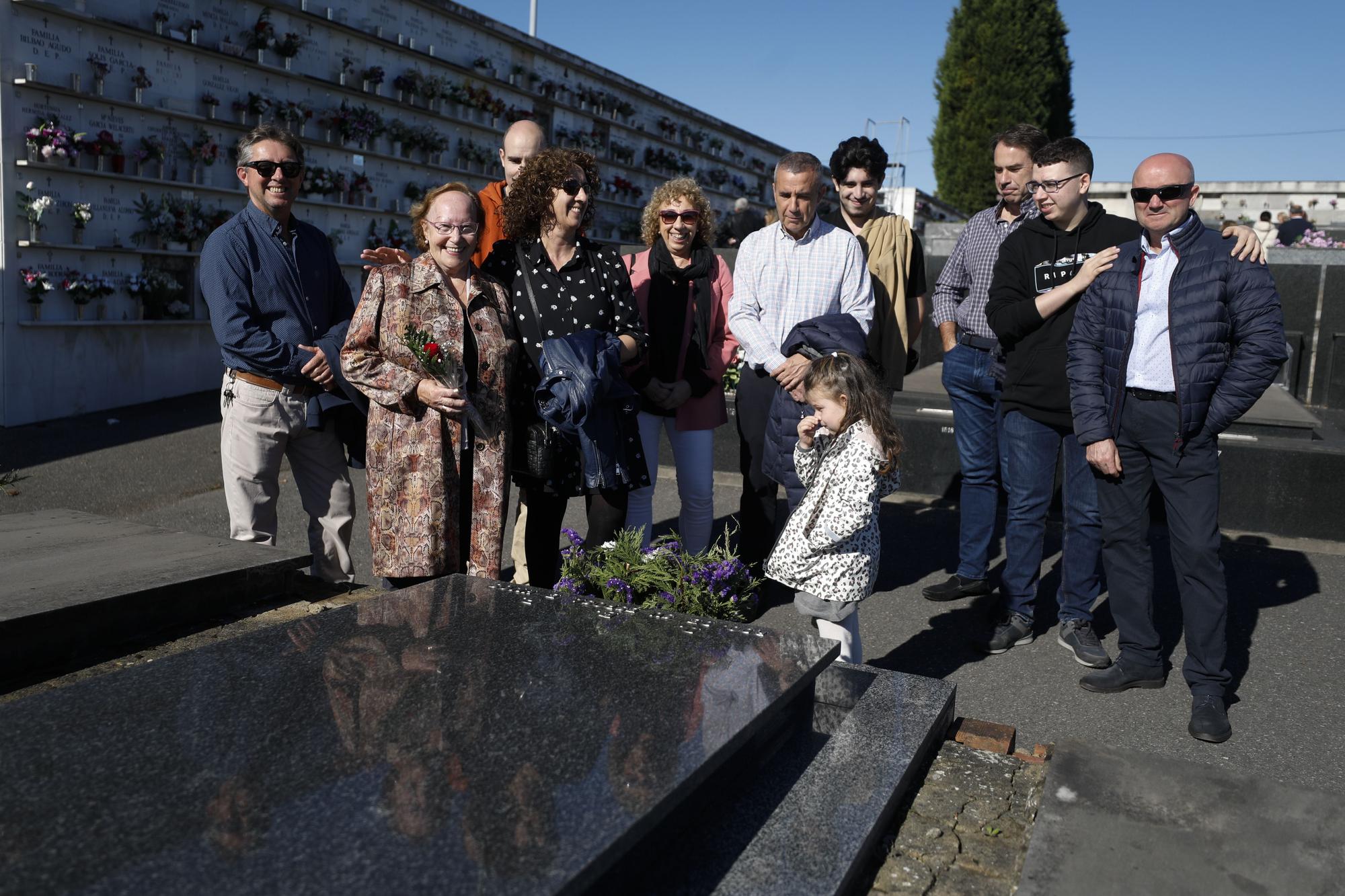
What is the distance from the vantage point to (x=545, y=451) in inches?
153

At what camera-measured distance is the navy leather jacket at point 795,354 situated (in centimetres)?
427

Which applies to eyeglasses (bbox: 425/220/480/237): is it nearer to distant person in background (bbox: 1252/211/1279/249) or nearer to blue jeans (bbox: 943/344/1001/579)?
blue jeans (bbox: 943/344/1001/579)

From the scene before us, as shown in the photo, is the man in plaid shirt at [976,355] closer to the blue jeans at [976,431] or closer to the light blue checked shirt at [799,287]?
the blue jeans at [976,431]

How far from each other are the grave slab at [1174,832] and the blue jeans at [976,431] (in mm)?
2404

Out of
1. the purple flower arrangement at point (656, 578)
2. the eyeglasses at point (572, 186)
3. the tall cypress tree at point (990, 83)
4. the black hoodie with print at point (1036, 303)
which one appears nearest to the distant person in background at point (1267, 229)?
the tall cypress tree at point (990, 83)

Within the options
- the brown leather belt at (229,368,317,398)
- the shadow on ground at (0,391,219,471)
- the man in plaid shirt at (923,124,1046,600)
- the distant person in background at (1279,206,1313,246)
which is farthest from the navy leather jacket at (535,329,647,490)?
the distant person in background at (1279,206,1313,246)

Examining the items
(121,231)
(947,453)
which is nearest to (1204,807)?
(947,453)

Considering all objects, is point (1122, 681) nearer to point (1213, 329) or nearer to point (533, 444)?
point (1213, 329)

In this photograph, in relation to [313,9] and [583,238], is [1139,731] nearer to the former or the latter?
[583,238]

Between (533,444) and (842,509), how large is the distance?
3.67 feet

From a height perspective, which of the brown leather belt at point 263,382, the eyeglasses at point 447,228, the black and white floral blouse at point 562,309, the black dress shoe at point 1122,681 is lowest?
the black dress shoe at point 1122,681

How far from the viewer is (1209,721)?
366 centimetres

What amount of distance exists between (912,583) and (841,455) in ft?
6.73

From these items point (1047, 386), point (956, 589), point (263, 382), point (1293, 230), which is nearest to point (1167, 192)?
point (1047, 386)
